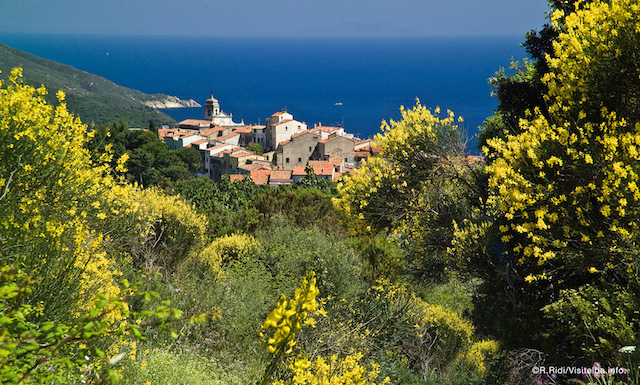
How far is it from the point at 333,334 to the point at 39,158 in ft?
19.5

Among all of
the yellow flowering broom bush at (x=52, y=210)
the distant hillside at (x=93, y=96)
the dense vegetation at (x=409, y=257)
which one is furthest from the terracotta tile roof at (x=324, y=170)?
the distant hillside at (x=93, y=96)

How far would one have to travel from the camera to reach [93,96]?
5581 inches

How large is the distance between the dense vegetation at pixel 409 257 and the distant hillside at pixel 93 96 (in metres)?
97.9

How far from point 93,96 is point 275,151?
265 feet

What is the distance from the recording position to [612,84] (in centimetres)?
734

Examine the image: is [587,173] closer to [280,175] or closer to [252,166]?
[280,175]

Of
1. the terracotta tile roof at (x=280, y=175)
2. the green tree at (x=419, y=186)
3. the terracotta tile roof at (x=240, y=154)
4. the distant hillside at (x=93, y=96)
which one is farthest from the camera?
the distant hillside at (x=93, y=96)

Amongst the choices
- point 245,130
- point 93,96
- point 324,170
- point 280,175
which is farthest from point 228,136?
point 93,96

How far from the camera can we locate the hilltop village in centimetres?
6506

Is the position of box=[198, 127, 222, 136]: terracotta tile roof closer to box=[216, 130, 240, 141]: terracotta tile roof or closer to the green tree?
box=[216, 130, 240, 141]: terracotta tile roof

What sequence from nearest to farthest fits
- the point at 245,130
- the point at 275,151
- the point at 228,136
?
the point at 275,151
the point at 228,136
the point at 245,130

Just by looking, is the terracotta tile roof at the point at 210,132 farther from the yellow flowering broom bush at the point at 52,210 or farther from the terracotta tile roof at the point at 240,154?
the yellow flowering broom bush at the point at 52,210

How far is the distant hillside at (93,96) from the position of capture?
11594 centimetres

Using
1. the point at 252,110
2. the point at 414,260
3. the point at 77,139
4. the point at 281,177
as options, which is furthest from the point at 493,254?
the point at 252,110
